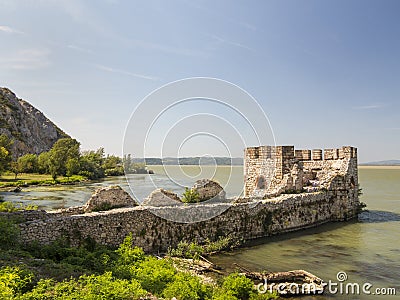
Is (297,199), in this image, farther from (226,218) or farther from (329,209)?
(226,218)

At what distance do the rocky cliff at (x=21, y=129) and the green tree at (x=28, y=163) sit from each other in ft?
73.0

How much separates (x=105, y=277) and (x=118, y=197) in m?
6.55

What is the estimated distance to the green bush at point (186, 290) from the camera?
284 inches

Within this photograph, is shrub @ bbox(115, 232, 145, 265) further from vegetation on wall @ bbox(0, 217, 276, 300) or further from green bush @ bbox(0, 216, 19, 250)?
green bush @ bbox(0, 216, 19, 250)

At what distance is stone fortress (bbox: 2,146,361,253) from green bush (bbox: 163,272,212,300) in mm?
4476

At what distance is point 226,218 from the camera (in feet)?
47.2

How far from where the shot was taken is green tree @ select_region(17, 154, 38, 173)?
74963 mm

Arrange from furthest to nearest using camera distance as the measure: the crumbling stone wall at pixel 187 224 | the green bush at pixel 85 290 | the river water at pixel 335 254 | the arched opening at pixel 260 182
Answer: the arched opening at pixel 260 182
the river water at pixel 335 254
the crumbling stone wall at pixel 187 224
the green bush at pixel 85 290

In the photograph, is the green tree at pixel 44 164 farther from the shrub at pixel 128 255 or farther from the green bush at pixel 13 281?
the green bush at pixel 13 281

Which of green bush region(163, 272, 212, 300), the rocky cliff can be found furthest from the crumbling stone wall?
the rocky cliff

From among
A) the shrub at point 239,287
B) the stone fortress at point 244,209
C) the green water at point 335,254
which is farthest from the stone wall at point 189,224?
the shrub at point 239,287

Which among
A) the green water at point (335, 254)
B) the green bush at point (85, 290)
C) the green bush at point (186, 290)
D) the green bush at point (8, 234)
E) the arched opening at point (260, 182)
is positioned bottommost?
the green water at point (335, 254)

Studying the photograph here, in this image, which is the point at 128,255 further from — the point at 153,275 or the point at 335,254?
the point at 335,254

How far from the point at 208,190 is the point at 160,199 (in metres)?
2.94
